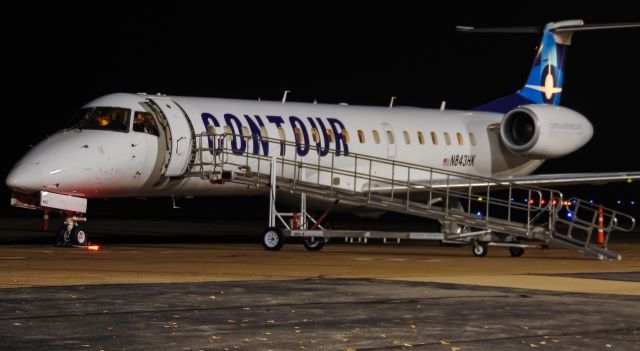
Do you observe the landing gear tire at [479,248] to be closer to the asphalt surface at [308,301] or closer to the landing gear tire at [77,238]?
the asphalt surface at [308,301]

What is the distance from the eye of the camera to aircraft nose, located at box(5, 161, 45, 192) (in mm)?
22859

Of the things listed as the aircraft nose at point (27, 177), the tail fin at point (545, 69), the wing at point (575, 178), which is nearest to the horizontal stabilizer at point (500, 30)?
the tail fin at point (545, 69)

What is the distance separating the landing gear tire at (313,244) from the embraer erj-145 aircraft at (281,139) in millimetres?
1670

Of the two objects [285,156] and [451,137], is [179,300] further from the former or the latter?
[451,137]

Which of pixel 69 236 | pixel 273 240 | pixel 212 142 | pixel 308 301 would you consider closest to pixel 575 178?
pixel 273 240

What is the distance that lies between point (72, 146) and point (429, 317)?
13.0m

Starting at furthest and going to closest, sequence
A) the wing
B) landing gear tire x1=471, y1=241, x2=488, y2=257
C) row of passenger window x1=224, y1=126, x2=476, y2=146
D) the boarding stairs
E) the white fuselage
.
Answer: the wing
row of passenger window x1=224, y1=126, x2=476, y2=146
landing gear tire x1=471, y1=241, x2=488, y2=257
the boarding stairs
the white fuselage

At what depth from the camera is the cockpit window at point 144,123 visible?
2478cm

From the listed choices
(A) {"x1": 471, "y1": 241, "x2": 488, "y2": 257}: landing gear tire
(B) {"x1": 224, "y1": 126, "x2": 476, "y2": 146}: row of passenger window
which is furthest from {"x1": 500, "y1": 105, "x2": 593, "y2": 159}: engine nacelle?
(A) {"x1": 471, "y1": 241, "x2": 488, "y2": 257}: landing gear tire

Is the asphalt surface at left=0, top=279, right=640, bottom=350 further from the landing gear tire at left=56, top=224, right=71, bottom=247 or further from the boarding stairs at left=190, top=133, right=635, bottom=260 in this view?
the landing gear tire at left=56, top=224, right=71, bottom=247

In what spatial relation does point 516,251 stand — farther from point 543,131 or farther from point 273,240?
point 543,131

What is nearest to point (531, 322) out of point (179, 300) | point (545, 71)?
point (179, 300)

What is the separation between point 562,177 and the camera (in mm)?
→ 29219

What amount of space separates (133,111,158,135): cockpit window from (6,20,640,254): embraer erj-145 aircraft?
2 cm
